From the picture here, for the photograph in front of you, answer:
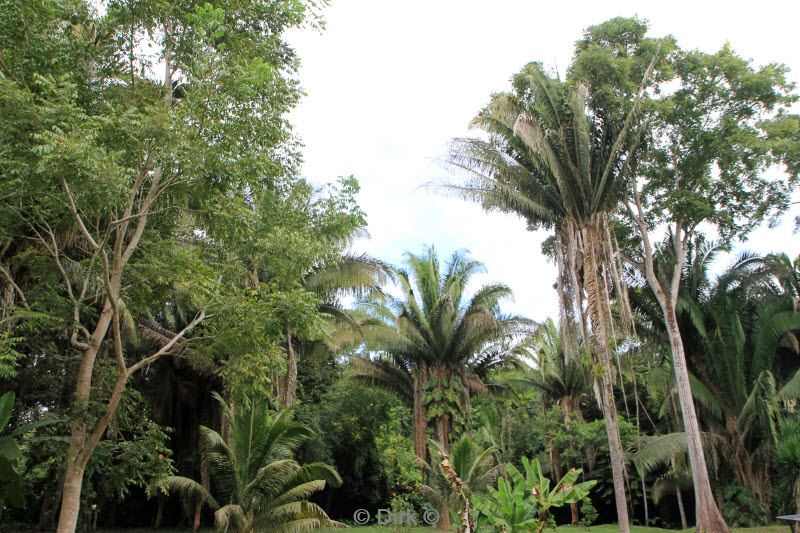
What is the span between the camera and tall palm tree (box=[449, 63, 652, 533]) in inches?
608

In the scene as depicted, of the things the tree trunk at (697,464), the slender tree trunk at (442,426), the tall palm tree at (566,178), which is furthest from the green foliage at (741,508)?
the slender tree trunk at (442,426)

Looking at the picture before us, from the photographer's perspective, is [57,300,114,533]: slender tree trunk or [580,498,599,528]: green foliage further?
[580,498,599,528]: green foliage

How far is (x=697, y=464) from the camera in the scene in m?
15.4

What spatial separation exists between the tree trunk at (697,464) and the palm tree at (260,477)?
886cm

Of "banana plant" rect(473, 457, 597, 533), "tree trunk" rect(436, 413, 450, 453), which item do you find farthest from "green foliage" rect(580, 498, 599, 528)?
"banana plant" rect(473, 457, 597, 533)

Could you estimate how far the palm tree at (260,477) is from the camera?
1323 cm

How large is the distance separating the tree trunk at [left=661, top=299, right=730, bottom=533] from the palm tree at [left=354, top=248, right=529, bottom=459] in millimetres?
4867

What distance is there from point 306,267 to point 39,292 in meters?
5.08

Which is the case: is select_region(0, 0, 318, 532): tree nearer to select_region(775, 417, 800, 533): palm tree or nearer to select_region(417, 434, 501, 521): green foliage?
select_region(417, 434, 501, 521): green foliage

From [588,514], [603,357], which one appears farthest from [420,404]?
[603,357]

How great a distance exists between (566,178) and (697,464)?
785 centimetres

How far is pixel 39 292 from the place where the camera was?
1120cm

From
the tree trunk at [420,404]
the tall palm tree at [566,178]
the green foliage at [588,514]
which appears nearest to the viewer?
the tall palm tree at [566,178]

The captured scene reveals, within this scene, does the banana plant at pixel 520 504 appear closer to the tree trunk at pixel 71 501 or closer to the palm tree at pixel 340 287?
the tree trunk at pixel 71 501
